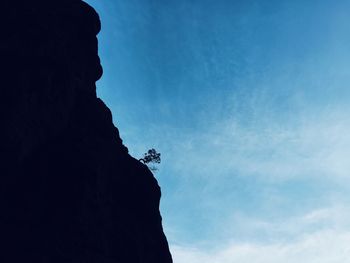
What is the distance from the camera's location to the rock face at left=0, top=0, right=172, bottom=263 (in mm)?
33812

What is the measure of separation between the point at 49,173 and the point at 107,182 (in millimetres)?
10059

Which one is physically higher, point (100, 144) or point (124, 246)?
point (100, 144)

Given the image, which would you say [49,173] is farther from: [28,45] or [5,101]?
[28,45]

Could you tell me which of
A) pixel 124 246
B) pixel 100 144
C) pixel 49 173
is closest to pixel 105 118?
pixel 100 144

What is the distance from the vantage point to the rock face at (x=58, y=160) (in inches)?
1331

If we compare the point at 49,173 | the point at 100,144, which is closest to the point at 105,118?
the point at 100,144

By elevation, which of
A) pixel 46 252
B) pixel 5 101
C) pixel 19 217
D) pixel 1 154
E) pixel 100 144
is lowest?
pixel 46 252

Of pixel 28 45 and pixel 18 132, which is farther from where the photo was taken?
pixel 28 45

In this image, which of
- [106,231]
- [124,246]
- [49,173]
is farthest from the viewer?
[124,246]

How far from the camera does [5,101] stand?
34.9 m

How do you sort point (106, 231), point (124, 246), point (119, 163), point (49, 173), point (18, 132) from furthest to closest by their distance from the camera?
1. point (119, 163)
2. point (124, 246)
3. point (106, 231)
4. point (49, 173)
5. point (18, 132)

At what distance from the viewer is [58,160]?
3947 centimetres

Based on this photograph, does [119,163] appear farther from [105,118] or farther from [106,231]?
[106,231]

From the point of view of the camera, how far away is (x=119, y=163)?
2029 inches
